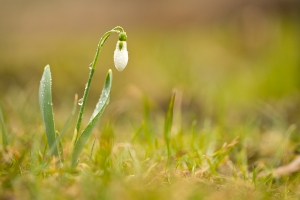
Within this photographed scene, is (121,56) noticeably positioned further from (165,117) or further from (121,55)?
(165,117)

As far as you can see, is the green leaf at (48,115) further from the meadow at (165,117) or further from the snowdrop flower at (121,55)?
the snowdrop flower at (121,55)

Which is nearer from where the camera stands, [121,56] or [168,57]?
[121,56]

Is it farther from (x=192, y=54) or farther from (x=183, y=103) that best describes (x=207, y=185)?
(x=192, y=54)

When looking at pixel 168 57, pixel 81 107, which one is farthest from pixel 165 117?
pixel 168 57

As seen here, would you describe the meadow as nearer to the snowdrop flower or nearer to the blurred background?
the blurred background

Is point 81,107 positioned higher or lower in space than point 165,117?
higher

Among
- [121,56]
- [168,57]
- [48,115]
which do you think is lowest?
[168,57]

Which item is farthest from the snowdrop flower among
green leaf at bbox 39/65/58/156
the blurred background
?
the blurred background
